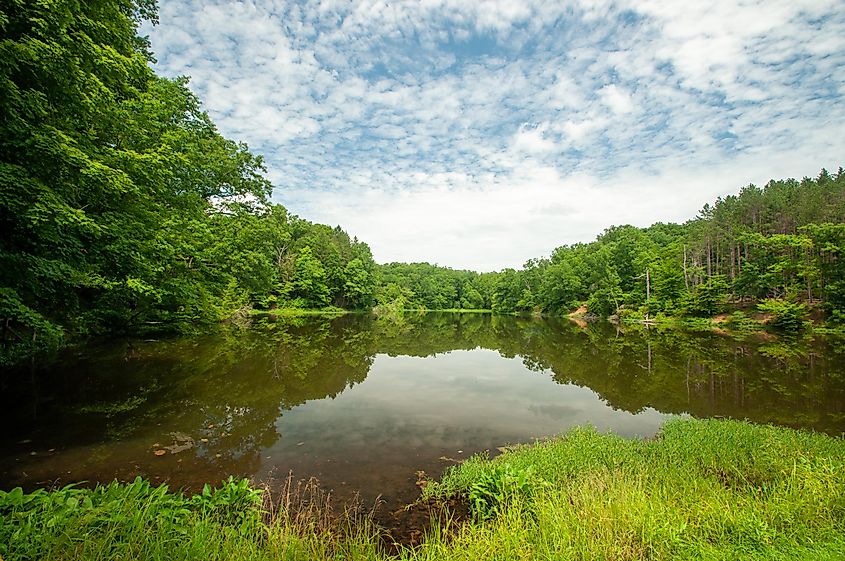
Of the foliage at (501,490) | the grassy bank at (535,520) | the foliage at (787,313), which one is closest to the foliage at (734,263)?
the foliage at (787,313)

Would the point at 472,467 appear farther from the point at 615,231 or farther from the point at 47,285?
the point at 615,231

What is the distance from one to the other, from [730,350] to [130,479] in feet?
90.6

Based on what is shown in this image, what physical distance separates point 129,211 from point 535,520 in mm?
11357

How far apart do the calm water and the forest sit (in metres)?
2.07

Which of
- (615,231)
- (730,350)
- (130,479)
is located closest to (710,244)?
(730,350)

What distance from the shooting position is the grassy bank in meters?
3.42

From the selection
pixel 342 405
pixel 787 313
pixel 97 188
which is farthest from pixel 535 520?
pixel 787 313

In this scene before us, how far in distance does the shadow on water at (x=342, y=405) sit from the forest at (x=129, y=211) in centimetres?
200

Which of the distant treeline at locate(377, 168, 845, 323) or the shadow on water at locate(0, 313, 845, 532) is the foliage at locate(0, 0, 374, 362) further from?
the distant treeline at locate(377, 168, 845, 323)

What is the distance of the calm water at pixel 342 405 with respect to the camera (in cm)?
721

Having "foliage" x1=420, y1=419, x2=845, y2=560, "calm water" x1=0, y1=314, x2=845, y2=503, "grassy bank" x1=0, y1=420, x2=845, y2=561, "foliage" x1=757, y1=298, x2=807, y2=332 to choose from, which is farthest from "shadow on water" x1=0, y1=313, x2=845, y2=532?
"foliage" x1=757, y1=298, x2=807, y2=332

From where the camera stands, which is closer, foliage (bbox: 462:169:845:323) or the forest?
the forest

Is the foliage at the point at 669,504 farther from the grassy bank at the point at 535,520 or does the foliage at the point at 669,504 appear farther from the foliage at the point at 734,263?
the foliage at the point at 734,263

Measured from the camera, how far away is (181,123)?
1705 centimetres
